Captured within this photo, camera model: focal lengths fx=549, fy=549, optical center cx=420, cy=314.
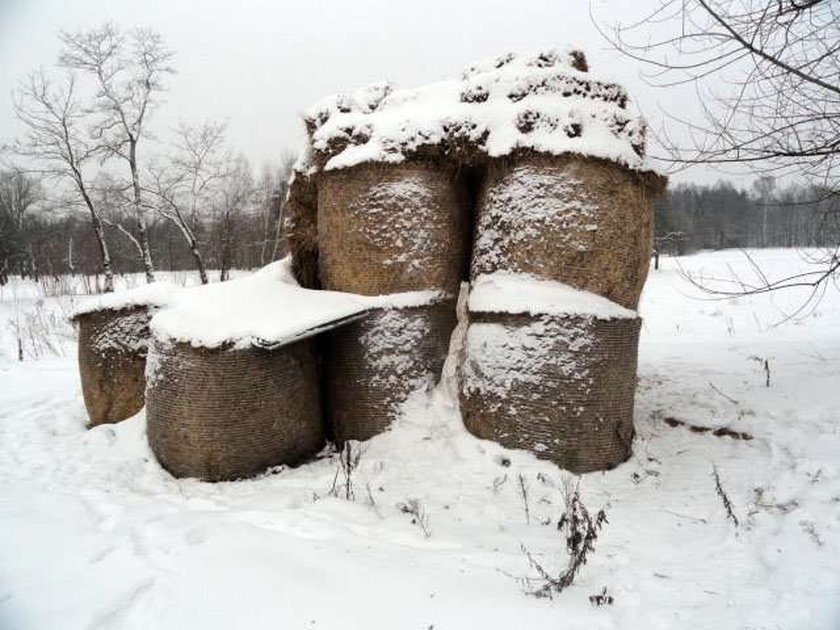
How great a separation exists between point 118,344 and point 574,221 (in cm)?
628

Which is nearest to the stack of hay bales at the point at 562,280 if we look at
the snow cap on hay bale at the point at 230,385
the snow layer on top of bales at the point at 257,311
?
the snow layer on top of bales at the point at 257,311

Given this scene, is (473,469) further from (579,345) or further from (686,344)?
(686,344)

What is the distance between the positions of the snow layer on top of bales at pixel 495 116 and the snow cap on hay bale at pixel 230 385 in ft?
7.59

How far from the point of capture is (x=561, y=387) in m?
6.08

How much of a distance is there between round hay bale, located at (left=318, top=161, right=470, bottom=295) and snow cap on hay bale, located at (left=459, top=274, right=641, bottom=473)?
1.18m

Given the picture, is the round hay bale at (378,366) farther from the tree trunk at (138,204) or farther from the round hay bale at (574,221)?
the tree trunk at (138,204)

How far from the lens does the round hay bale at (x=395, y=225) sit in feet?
23.3

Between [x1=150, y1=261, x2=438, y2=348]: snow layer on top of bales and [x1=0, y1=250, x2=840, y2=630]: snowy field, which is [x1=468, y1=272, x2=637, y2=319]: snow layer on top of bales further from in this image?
[x1=0, y1=250, x2=840, y2=630]: snowy field

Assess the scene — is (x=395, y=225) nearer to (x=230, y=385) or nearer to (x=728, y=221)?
(x=230, y=385)

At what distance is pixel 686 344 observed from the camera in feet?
36.3

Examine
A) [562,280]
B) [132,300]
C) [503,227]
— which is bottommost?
[132,300]

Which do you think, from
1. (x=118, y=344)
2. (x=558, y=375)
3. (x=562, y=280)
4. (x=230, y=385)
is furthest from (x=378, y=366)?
(x=118, y=344)

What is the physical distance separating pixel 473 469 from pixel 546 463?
803 mm

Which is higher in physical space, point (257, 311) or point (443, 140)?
point (443, 140)
